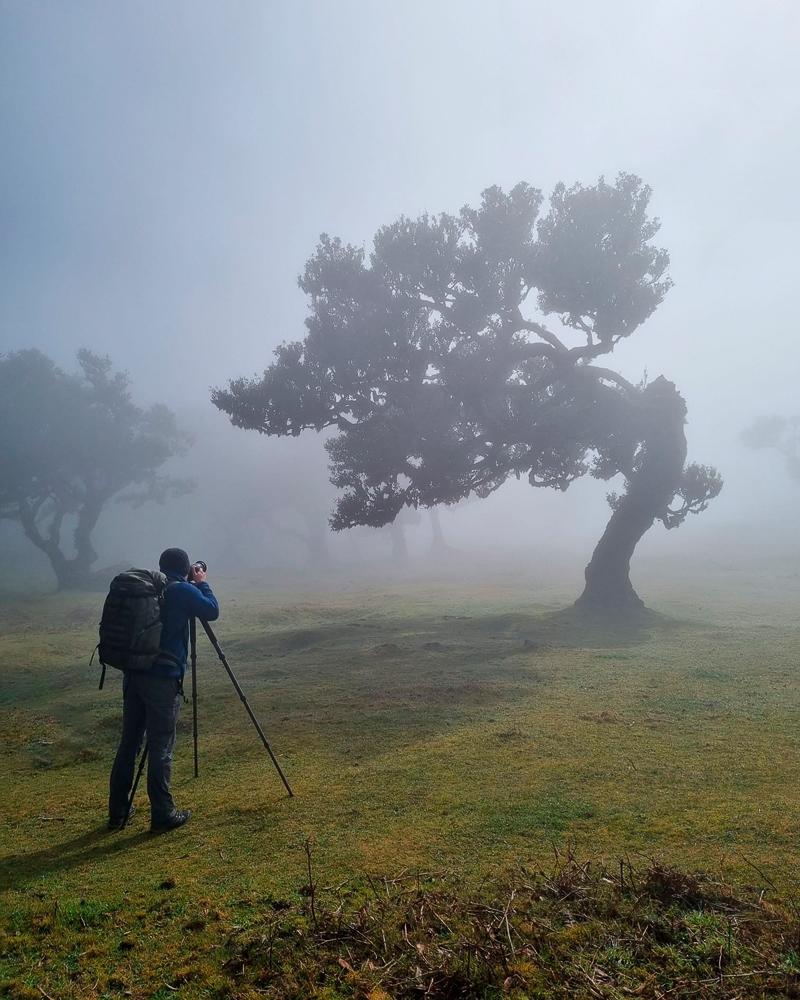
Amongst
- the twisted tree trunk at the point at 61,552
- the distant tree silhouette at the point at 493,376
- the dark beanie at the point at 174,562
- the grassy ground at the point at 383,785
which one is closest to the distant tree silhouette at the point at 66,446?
the twisted tree trunk at the point at 61,552

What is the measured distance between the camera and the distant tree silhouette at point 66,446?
42000 mm

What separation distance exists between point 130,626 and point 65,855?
2.02 m

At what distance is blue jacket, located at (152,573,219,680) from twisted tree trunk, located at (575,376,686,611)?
17.0 meters

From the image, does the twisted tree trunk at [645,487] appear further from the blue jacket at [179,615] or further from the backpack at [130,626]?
the backpack at [130,626]

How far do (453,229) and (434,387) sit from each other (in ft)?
20.1

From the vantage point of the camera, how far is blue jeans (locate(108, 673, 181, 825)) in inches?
243

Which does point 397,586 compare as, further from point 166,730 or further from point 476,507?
point 476,507

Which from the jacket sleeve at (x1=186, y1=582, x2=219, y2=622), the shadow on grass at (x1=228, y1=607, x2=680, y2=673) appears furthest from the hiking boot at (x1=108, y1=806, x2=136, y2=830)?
the shadow on grass at (x1=228, y1=607, x2=680, y2=673)

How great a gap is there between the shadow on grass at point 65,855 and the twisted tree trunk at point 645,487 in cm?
1764

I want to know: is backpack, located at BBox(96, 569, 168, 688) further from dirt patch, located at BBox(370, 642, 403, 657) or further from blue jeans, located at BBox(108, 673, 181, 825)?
dirt patch, located at BBox(370, 642, 403, 657)

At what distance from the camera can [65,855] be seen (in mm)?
5648

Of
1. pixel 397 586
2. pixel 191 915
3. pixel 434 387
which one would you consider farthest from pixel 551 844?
pixel 397 586

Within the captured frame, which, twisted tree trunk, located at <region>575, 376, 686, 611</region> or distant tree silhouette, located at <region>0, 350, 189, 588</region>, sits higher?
distant tree silhouette, located at <region>0, 350, 189, 588</region>

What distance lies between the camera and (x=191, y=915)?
4.30 m
